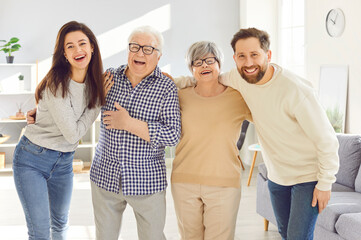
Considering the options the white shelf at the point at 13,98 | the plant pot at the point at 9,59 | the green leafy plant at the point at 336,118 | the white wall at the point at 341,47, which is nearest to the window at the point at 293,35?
the white wall at the point at 341,47

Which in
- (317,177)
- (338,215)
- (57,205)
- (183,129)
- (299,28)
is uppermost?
(299,28)

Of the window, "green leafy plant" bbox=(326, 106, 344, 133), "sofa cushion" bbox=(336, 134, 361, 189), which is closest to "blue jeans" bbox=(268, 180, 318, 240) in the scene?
"sofa cushion" bbox=(336, 134, 361, 189)

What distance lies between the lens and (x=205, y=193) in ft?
8.23

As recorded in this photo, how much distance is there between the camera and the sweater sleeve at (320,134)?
2193mm

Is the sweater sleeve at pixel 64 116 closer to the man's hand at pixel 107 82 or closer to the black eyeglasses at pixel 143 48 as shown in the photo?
the man's hand at pixel 107 82

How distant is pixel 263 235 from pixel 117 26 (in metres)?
4.37

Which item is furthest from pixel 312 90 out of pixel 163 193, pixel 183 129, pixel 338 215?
pixel 338 215

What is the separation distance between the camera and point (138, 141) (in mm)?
2363

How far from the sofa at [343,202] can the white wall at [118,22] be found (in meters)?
3.69

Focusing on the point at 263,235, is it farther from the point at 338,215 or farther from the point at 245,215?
the point at 338,215

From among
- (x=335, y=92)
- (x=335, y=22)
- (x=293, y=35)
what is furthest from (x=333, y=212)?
(x=293, y=35)

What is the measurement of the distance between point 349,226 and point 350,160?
95 cm

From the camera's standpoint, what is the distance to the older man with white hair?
2348mm

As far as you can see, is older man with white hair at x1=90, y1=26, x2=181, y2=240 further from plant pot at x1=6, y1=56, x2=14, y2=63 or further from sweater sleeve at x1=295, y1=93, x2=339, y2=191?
plant pot at x1=6, y1=56, x2=14, y2=63
